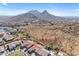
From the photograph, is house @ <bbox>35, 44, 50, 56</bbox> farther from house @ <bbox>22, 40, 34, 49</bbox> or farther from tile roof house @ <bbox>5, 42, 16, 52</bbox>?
Result: tile roof house @ <bbox>5, 42, 16, 52</bbox>

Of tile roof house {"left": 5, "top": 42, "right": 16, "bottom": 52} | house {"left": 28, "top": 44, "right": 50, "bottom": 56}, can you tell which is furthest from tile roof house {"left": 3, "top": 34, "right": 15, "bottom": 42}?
house {"left": 28, "top": 44, "right": 50, "bottom": 56}

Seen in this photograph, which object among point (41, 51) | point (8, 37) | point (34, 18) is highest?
point (34, 18)

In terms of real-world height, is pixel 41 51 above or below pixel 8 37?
below

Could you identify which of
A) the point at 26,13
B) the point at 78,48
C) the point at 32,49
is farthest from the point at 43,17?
the point at 78,48

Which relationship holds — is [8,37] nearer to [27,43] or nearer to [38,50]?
[27,43]

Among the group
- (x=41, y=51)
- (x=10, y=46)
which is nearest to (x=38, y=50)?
(x=41, y=51)

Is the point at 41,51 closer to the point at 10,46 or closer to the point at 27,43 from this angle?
the point at 27,43

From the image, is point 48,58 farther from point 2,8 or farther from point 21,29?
point 2,8

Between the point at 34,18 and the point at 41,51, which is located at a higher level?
the point at 34,18

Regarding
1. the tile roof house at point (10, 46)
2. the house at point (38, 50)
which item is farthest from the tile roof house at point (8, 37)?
the house at point (38, 50)

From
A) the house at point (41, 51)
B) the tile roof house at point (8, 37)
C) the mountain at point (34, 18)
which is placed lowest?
the house at point (41, 51)

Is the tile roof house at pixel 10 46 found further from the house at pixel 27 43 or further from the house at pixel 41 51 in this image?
the house at pixel 41 51
